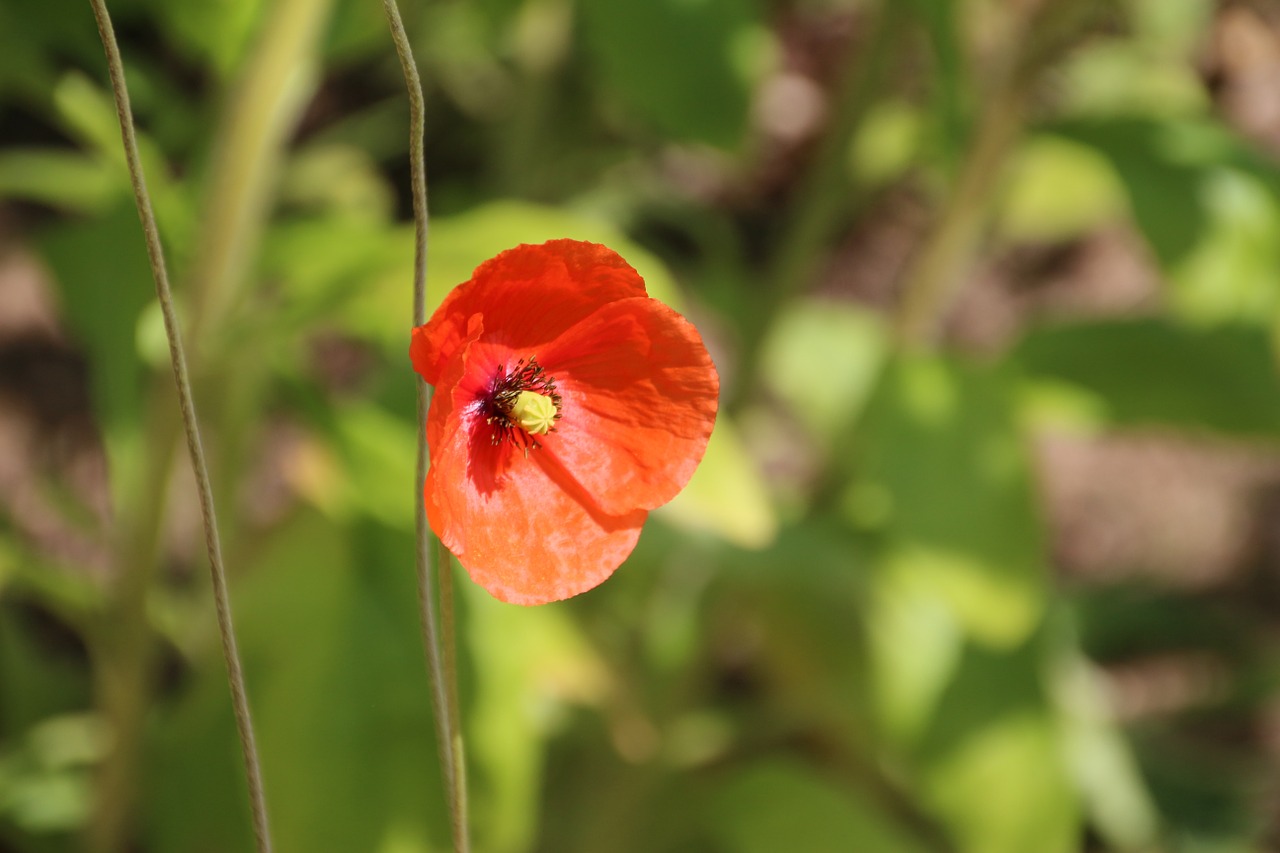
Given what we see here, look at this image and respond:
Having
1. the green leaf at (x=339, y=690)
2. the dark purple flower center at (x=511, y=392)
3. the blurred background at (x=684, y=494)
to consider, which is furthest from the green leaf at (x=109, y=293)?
the dark purple flower center at (x=511, y=392)

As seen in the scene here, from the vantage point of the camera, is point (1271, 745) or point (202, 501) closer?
point (202, 501)

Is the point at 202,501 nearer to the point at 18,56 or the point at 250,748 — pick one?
the point at 250,748

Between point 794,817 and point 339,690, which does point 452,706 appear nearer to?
point 339,690

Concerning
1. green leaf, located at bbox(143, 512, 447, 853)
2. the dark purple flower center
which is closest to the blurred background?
green leaf, located at bbox(143, 512, 447, 853)

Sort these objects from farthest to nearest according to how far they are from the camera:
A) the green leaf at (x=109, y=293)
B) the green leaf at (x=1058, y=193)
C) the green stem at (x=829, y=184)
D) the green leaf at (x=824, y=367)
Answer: the green leaf at (x=1058, y=193) < the green leaf at (x=824, y=367) < the green stem at (x=829, y=184) < the green leaf at (x=109, y=293)

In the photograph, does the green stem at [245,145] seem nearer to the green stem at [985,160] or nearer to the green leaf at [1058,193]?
the green stem at [985,160]

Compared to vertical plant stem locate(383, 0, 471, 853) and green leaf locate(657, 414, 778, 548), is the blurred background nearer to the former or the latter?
green leaf locate(657, 414, 778, 548)

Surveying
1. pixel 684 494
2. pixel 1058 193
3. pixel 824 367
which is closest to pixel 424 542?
pixel 684 494

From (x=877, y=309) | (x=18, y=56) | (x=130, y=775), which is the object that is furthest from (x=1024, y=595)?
(x=877, y=309)
